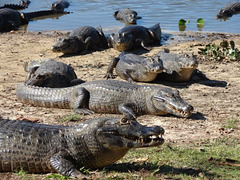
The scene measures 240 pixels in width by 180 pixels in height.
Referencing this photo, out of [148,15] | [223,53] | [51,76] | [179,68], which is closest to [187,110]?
[179,68]

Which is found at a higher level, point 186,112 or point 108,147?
point 108,147

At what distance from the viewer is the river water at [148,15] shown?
54.6 ft

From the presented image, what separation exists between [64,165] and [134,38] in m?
9.27

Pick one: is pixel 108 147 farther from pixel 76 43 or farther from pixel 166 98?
pixel 76 43

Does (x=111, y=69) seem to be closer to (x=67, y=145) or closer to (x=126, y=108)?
(x=126, y=108)

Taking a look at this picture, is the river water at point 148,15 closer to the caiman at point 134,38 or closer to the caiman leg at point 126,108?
the caiman at point 134,38

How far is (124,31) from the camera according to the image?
1363 centimetres

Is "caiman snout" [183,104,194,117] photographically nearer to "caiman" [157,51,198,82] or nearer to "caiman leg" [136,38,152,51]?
"caiman" [157,51,198,82]

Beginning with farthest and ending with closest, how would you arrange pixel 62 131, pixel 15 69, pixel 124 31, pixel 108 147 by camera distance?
1. pixel 124 31
2. pixel 15 69
3. pixel 62 131
4. pixel 108 147

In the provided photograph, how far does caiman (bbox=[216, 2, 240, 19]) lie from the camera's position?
59.6 ft

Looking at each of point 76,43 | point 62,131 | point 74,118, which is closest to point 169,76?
point 74,118

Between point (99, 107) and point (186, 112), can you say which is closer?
point (186, 112)

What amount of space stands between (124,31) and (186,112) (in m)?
7.15

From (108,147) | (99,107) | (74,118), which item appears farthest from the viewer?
(99,107)
